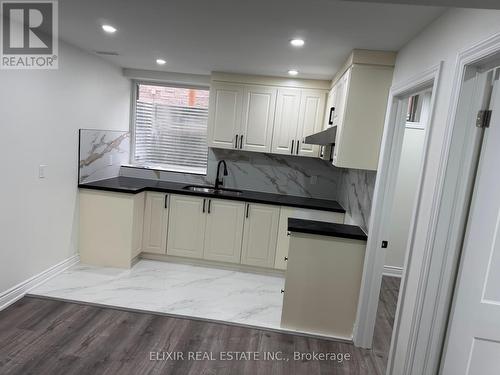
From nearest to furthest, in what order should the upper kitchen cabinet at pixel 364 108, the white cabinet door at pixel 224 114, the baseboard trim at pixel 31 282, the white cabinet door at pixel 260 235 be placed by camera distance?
the upper kitchen cabinet at pixel 364 108 < the baseboard trim at pixel 31 282 < the white cabinet door at pixel 260 235 < the white cabinet door at pixel 224 114

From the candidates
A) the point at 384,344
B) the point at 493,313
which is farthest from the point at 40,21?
the point at 384,344

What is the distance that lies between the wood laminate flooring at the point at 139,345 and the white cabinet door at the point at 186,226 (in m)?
1.20

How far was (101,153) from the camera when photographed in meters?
4.02

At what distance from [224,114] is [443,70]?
8.68ft

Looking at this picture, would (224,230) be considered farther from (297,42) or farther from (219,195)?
(297,42)

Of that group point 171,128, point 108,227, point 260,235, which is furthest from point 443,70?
point 171,128

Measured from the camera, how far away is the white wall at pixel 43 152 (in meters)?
2.68

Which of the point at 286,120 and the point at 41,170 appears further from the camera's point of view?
the point at 286,120

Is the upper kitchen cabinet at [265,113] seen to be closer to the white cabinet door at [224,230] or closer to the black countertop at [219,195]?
the black countertop at [219,195]

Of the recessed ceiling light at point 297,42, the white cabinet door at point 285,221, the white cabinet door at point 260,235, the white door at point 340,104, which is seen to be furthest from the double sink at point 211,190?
the recessed ceiling light at point 297,42

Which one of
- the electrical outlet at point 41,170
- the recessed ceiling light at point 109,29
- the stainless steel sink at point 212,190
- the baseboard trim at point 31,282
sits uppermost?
the recessed ceiling light at point 109,29

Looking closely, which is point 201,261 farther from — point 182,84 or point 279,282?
point 182,84

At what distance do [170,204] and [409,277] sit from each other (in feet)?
9.16

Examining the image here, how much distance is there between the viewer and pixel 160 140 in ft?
15.3
